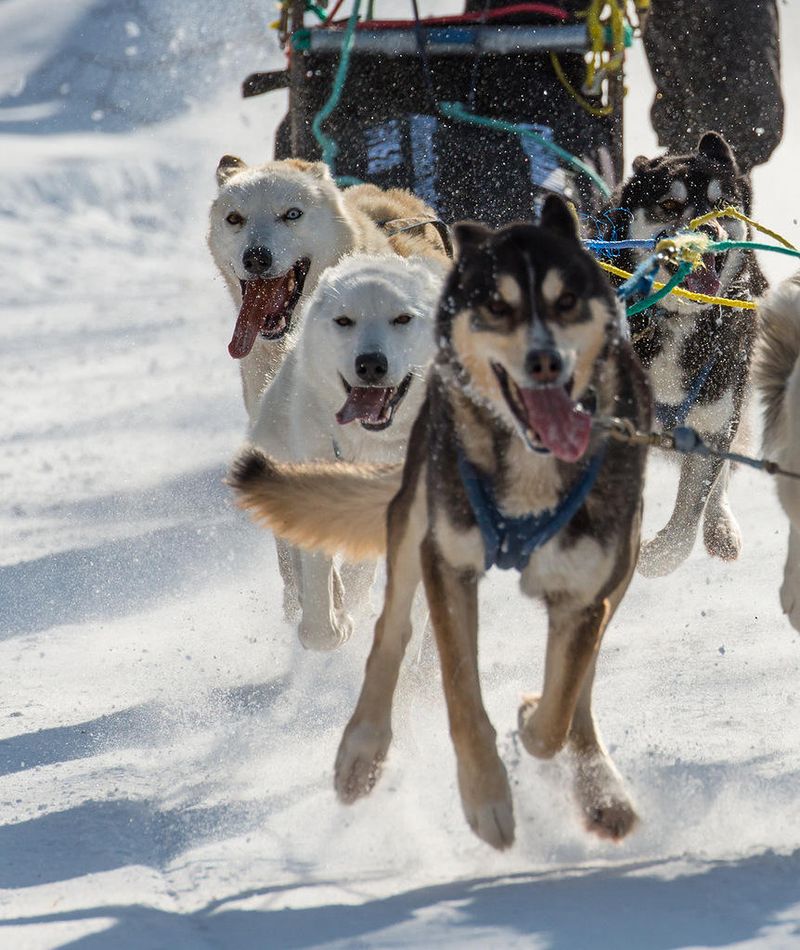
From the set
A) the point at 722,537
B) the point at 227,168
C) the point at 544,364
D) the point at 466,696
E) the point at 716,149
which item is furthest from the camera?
the point at 227,168

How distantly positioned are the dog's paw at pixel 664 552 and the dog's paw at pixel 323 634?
3.19ft

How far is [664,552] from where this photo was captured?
4359 millimetres

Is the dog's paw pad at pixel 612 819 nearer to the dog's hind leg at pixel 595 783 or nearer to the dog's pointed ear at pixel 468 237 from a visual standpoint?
the dog's hind leg at pixel 595 783

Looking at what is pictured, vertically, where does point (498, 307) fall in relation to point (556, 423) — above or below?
above

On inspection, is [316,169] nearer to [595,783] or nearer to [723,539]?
[723,539]

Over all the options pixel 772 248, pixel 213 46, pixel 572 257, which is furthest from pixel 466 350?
pixel 213 46

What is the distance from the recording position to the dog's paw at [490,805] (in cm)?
248

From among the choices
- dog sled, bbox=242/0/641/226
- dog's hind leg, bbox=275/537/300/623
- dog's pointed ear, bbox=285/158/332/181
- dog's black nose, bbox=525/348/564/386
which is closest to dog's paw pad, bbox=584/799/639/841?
dog's black nose, bbox=525/348/564/386

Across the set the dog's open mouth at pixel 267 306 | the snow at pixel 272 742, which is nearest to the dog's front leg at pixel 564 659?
the snow at pixel 272 742

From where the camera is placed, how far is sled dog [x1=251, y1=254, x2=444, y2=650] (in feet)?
11.5

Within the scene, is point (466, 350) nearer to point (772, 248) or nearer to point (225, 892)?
point (225, 892)

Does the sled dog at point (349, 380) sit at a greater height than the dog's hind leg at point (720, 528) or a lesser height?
greater

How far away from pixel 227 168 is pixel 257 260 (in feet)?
1.46

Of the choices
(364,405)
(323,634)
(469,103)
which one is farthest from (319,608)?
(469,103)
